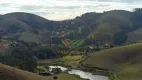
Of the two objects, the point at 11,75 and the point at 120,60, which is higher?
the point at 11,75

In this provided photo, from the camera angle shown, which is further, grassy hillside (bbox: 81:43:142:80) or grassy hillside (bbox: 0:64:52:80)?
grassy hillside (bbox: 81:43:142:80)

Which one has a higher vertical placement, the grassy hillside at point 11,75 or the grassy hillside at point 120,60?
the grassy hillside at point 11,75

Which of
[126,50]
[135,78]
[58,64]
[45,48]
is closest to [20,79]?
[135,78]

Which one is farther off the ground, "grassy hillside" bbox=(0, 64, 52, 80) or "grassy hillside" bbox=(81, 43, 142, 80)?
"grassy hillside" bbox=(0, 64, 52, 80)

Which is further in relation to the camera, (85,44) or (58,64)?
(85,44)

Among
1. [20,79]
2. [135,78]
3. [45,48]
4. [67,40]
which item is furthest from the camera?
[67,40]

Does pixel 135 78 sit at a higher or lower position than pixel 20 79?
lower

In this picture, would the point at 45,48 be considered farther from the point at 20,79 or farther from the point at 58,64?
the point at 20,79

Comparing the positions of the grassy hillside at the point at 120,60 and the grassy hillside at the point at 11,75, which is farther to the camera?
the grassy hillside at the point at 120,60
